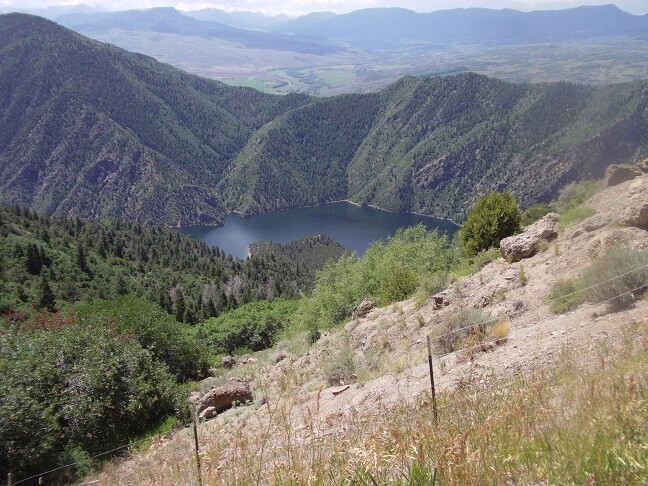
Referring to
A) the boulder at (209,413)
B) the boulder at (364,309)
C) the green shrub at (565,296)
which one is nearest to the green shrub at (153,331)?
the boulder at (209,413)

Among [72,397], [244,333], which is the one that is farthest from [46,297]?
[72,397]

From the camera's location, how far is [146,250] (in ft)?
351

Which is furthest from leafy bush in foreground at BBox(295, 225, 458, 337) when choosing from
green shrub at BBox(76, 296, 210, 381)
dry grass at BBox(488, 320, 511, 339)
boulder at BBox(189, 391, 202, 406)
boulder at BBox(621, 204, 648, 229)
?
dry grass at BBox(488, 320, 511, 339)

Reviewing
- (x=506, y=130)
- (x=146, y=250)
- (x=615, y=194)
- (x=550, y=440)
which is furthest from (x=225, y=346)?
(x=506, y=130)

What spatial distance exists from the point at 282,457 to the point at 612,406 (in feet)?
12.2

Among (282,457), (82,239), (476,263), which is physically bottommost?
(82,239)

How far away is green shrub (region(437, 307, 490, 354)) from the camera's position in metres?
11.6

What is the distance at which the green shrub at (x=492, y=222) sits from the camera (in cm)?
2231

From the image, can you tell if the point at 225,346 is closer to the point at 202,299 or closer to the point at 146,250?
the point at 202,299

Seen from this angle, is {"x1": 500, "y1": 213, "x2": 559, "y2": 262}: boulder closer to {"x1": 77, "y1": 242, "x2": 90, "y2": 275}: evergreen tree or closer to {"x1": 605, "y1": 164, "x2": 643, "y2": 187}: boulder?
{"x1": 605, "y1": 164, "x2": 643, "y2": 187}: boulder

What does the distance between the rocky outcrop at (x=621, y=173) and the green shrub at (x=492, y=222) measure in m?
3.94

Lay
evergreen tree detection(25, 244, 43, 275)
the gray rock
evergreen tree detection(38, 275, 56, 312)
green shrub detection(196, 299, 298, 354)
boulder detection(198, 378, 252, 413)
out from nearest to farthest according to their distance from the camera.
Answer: boulder detection(198, 378, 252, 413) < the gray rock < green shrub detection(196, 299, 298, 354) < evergreen tree detection(38, 275, 56, 312) < evergreen tree detection(25, 244, 43, 275)

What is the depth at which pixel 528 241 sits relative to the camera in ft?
56.6

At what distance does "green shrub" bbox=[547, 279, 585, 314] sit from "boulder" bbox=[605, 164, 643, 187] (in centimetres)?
961
